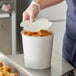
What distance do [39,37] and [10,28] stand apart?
1.11 meters

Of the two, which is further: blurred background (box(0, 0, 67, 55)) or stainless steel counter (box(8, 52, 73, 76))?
blurred background (box(0, 0, 67, 55))

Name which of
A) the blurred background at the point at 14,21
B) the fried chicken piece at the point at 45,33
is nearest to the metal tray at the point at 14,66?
the fried chicken piece at the point at 45,33

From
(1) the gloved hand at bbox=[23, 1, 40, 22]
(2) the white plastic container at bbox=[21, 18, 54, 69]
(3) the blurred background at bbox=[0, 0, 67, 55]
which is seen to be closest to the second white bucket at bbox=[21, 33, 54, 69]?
(2) the white plastic container at bbox=[21, 18, 54, 69]

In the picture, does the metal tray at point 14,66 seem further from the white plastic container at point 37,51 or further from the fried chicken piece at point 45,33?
the fried chicken piece at point 45,33

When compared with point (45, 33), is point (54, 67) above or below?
below

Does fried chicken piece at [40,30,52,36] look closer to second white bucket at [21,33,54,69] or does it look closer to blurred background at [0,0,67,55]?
second white bucket at [21,33,54,69]

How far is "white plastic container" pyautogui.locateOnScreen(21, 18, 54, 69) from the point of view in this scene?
750 mm

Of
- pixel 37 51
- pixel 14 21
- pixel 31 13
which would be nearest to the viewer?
pixel 37 51

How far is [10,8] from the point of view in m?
1.76

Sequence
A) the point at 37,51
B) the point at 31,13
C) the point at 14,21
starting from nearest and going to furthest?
the point at 37,51
the point at 31,13
the point at 14,21

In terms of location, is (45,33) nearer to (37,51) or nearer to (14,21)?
(37,51)

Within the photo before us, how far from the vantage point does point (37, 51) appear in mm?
762

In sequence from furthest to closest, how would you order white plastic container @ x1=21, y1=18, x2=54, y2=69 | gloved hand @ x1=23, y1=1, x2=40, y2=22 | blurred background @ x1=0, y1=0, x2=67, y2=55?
blurred background @ x1=0, y1=0, x2=67, y2=55 → gloved hand @ x1=23, y1=1, x2=40, y2=22 → white plastic container @ x1=21, y1=18, x2=54, y2=69

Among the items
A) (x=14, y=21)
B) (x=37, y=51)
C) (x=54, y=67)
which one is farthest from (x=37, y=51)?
(x=14, y=21)
